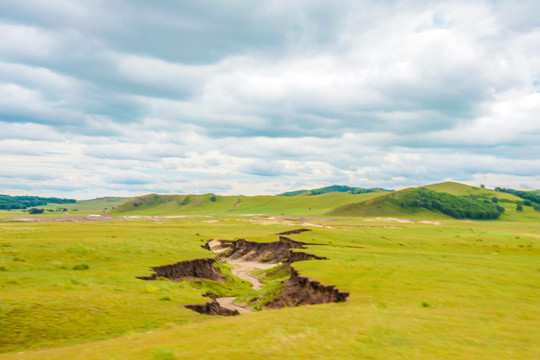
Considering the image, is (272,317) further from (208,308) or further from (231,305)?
(231,305)

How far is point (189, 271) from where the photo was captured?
133 feet

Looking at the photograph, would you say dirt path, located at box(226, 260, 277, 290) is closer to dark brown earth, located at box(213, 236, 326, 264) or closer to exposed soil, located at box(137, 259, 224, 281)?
dark brown earth, located at box(213, 236, 326, 264)

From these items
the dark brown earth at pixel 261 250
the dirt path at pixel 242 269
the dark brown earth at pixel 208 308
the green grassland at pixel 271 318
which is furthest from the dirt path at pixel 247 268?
the dark brown earth at pixel 208 308

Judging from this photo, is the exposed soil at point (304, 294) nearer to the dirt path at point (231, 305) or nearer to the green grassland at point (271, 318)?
the green grassland at point (271, 318)

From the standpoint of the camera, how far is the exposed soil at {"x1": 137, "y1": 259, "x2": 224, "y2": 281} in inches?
1388

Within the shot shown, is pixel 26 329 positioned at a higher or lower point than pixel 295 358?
lower

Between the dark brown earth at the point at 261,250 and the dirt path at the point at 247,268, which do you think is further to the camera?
the dark brown earth at the point at 261,250

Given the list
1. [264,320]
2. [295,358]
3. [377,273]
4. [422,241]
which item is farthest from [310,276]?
[422,241]

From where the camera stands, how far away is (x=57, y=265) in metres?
31.0

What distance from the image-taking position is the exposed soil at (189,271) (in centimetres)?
3525

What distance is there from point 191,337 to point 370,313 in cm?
1136

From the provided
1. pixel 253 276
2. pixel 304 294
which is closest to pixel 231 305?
pixel 304 294

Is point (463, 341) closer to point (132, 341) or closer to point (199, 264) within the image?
point (132, 341)

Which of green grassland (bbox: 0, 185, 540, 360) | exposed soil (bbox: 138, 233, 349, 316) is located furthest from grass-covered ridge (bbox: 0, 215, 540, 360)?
exposed soil (bbox: 138, 233, 349, 316)
